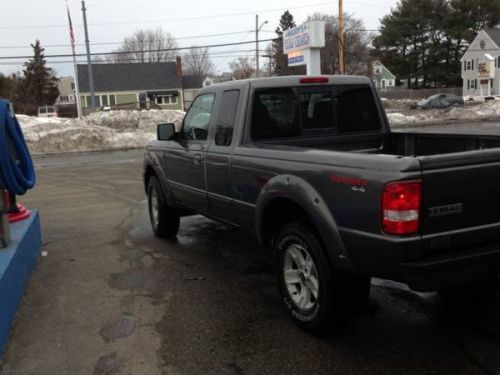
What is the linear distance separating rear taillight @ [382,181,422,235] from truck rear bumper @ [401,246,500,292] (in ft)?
0.72

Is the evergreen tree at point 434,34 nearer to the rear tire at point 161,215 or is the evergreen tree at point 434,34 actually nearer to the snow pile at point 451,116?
the snow pile at point 451,116

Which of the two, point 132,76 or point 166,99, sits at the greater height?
point 132,76

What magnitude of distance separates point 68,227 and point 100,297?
327 centimetres

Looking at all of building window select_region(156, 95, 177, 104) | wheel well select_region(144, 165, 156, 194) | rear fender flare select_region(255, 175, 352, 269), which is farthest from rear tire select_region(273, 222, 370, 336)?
building window select_region(156, 95, 177, 104)

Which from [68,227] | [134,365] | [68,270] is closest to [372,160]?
[134,365]

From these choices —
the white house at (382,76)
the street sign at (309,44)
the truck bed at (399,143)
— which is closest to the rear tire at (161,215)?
the truck bed at (399,143)

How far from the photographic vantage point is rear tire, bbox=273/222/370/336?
12.1ft

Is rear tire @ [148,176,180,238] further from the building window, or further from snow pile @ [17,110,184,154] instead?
the building window

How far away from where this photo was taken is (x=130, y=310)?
4.68 metres

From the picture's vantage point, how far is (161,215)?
6.96 m

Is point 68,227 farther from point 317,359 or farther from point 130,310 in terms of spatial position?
point 317,359

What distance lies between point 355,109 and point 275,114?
0.88 meters

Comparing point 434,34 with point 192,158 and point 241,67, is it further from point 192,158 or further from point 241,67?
point 192,158

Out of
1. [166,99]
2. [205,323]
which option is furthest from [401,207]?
[166,99]
